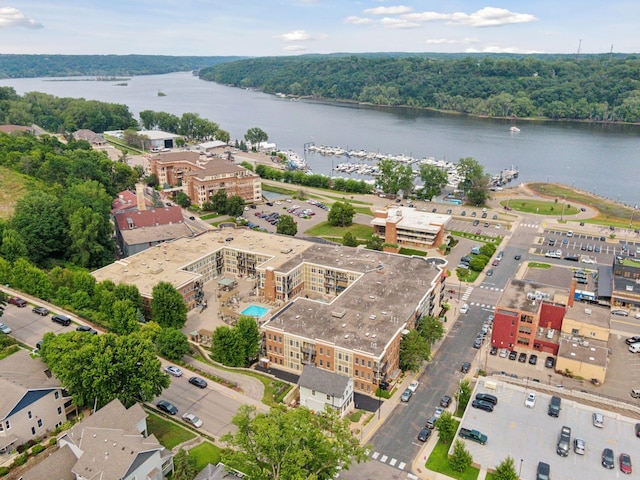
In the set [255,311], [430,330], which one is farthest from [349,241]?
[430,330]

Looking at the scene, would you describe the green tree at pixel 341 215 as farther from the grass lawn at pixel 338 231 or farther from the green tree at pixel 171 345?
the green tree at pixel 171 345

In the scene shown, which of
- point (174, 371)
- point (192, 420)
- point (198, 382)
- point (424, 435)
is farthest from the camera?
point (174, 371)

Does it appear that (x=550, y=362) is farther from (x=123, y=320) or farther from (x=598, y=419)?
(x=123, y=320)

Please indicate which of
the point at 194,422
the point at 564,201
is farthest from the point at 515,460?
the point at 564,201

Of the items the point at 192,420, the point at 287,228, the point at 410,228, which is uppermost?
the point at 410,228

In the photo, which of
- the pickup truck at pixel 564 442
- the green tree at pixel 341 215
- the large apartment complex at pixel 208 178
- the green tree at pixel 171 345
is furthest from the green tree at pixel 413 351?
the large apartment complex at pixel 208 178

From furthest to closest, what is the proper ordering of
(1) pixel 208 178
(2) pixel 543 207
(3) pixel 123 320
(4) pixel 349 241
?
(2) pixel 543 207, (1) pixel 208 178, (4) pixel 349 241, (3) pixel 123 320

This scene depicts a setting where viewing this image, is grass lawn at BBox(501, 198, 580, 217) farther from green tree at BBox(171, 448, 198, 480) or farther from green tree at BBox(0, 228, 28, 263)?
green tree at BBox(0, 228, 28, 263)

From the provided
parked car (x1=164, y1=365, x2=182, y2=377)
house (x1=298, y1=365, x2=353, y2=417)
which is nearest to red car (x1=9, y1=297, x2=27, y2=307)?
parked car (x1=164, y1=365, x2=182, y2=377)
